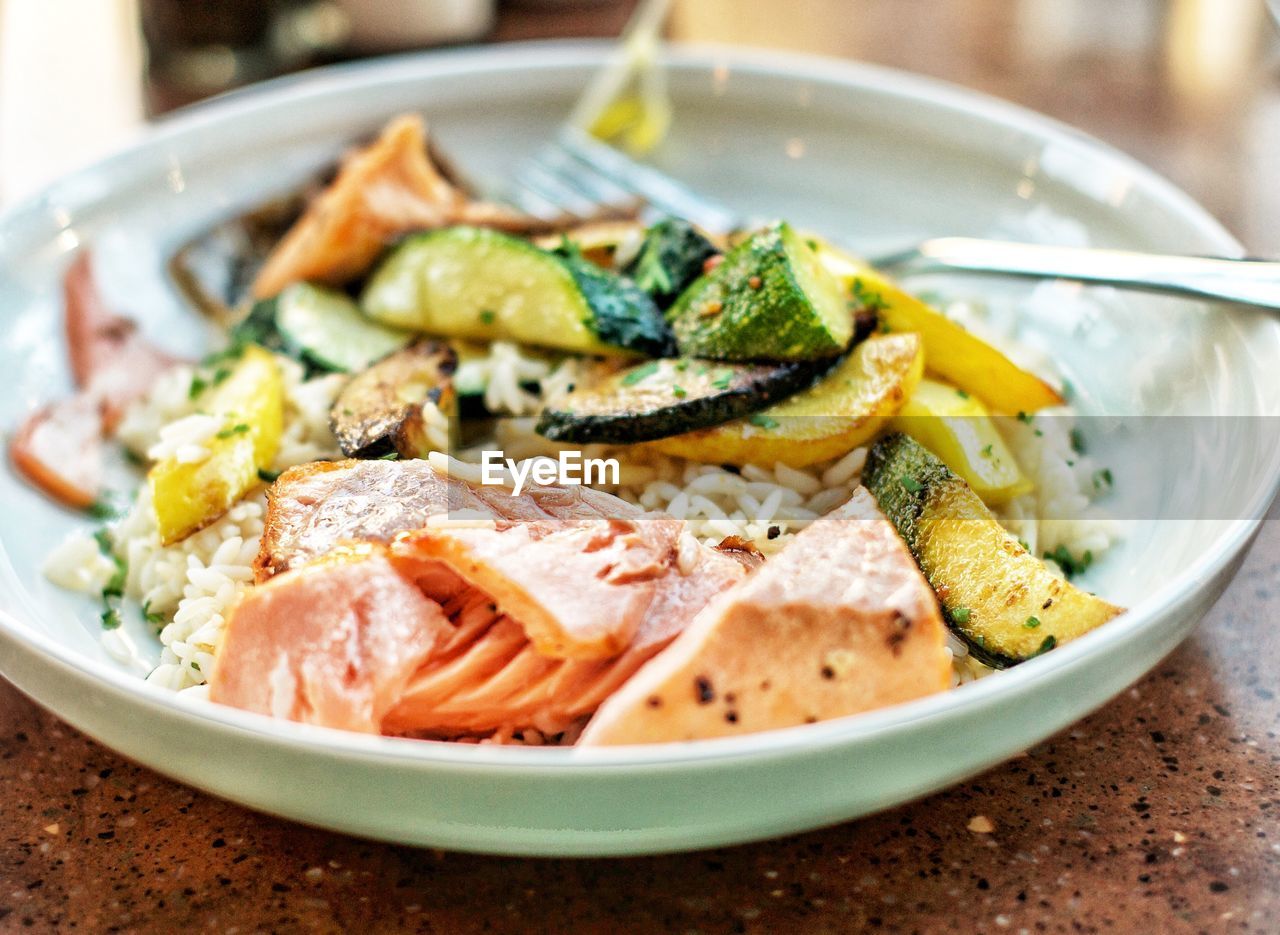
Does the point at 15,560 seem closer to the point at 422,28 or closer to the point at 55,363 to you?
the point at 55,363

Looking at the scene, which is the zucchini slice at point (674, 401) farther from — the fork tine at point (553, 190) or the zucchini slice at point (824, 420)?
the fork tine at point (553, 190)

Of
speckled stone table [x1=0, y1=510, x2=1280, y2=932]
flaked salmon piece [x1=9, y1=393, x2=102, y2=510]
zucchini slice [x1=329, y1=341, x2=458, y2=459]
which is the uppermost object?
zucchini slice [x1=329, y1=341, x2=458, y2=459]

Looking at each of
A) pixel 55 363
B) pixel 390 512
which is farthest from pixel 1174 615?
pixel 55 363

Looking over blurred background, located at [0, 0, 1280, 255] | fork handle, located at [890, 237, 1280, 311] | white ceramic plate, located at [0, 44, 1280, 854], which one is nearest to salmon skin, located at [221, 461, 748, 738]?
white ceramic plate, located at [0, 44, 1280, 854]

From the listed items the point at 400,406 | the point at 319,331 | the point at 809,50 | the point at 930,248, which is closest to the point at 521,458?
the point at 400,406

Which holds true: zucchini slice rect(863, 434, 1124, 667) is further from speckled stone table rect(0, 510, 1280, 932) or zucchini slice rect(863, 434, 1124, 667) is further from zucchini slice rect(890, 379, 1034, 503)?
speckled stone table rect(0, 510, 1280, 932)

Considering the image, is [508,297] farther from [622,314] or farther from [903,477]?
[903,477]
